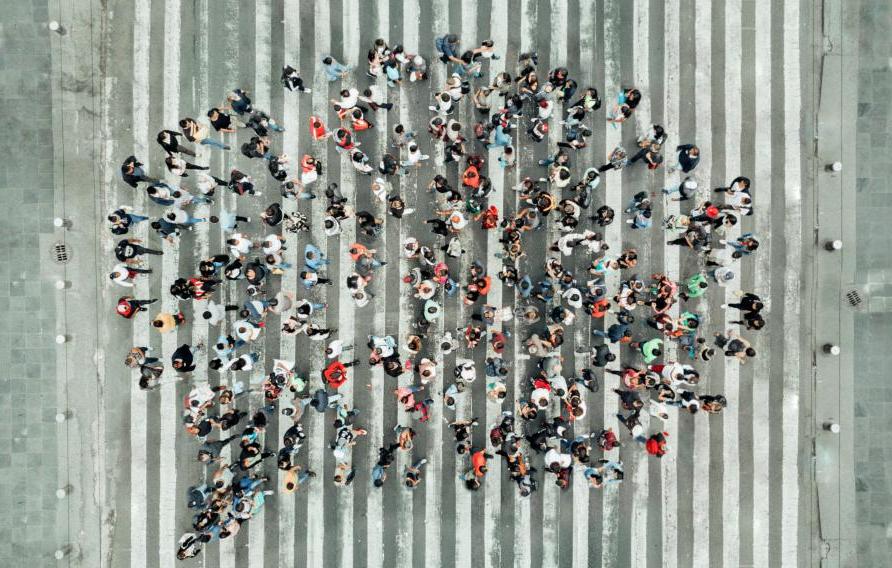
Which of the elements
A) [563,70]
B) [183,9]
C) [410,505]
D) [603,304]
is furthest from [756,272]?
[183,9]

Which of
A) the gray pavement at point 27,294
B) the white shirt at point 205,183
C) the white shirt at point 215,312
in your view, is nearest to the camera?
the white shirt at point 215,312

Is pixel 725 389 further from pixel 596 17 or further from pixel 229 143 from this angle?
pixel 229 143

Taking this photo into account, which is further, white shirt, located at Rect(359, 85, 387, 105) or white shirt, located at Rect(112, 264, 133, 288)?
white shirt, located at Rect(359, 85, 387, 105)

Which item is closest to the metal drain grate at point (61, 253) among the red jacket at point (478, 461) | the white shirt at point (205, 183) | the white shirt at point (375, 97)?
the white shirt at point (205, 183)

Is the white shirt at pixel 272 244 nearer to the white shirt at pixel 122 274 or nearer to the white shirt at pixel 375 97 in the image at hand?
the white shirt at pixel 122 274

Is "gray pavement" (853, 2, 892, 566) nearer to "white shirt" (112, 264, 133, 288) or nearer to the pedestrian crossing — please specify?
the pedestrian crossing

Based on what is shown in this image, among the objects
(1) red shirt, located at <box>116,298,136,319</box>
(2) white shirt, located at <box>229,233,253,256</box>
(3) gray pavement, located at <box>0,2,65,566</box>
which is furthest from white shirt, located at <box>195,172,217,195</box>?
(3) gray pavement, located at <box>0,2,65,566</box>
